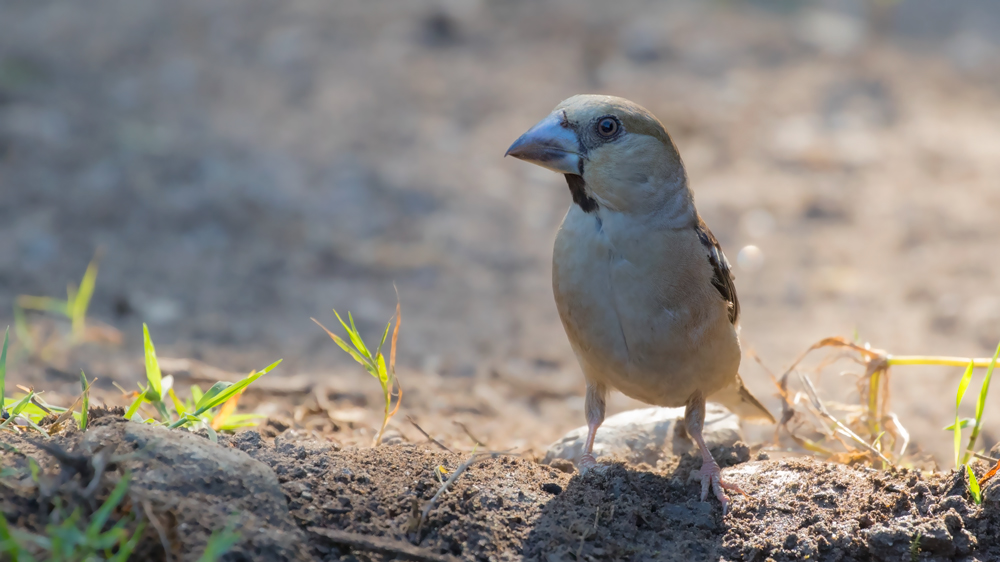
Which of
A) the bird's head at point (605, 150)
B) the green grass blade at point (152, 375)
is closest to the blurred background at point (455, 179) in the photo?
the green grass blade at point (152, 375)

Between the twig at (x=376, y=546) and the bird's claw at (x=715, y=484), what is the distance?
110 cm

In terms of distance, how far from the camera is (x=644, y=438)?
12.6ft

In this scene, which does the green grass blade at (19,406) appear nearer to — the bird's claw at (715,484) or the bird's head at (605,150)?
the bird's head at (605,150)

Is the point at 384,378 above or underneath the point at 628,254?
underneath

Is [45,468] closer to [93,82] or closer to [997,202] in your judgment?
[93,82]

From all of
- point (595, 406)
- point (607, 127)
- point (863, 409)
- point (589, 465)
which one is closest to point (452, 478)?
point (589, 465)

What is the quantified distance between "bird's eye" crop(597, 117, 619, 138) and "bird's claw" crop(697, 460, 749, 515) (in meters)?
1.30

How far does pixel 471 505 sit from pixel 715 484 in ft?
3.15

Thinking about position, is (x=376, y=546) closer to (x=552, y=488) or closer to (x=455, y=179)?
(x=552, y=488)

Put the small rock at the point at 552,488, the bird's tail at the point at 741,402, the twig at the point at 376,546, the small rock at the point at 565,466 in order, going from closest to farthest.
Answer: the twig at the point at 376,546 → the small rock at the point at 552,488 → the small rock at the point at 565,466 → the bird's tail at the point at 741,402

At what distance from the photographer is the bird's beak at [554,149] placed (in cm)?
326

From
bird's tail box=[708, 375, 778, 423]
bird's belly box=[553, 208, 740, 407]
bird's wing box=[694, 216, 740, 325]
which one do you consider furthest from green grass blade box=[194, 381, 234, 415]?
bird's tail box=[708, 375, 778, 423]

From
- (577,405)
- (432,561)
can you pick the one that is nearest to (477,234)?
(577,405)

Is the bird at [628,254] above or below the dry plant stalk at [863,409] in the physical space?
above
